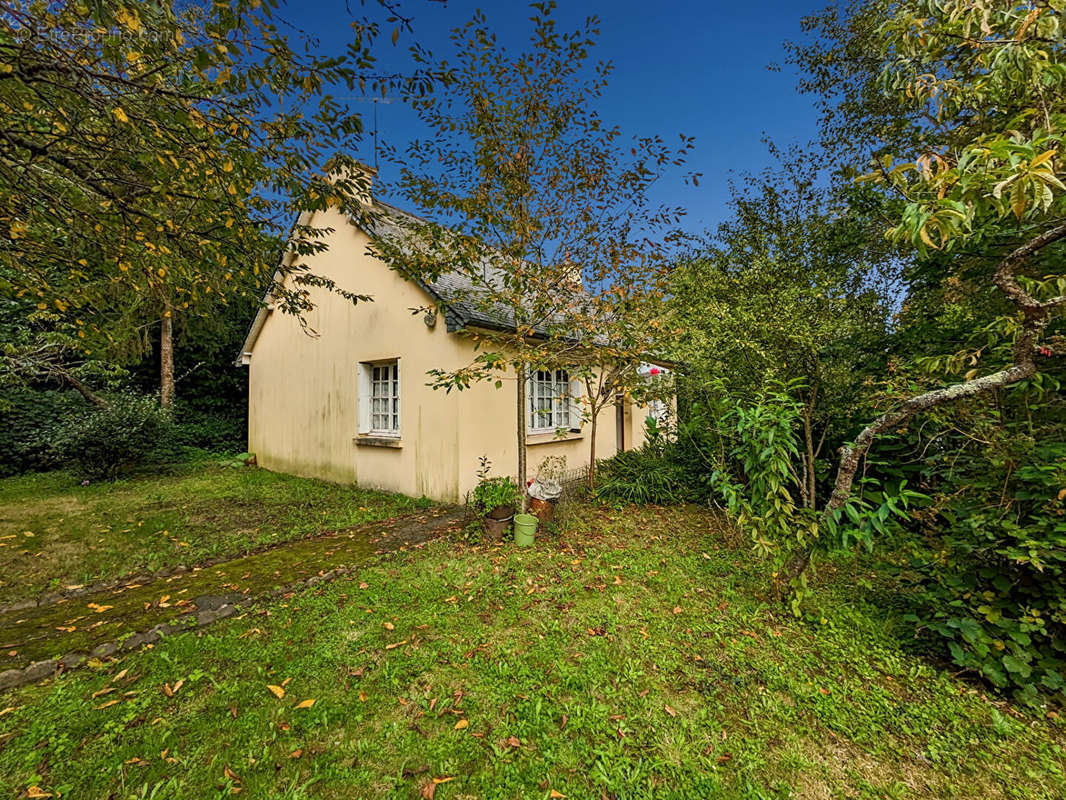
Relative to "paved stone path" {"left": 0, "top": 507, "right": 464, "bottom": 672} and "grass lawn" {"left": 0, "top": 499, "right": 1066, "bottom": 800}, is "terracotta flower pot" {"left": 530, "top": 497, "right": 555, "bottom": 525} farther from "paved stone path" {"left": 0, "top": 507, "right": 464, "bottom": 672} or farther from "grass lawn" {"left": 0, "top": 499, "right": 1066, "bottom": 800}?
"grass lawn" {"left": 0, "top": 499, "right": 1066, "bottom": 800}

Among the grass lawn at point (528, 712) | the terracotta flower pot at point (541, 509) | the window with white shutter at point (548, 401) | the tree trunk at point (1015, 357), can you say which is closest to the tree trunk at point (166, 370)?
the window with white shutter at point (548, 401)

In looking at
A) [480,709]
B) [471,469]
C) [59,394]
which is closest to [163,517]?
[471,469]

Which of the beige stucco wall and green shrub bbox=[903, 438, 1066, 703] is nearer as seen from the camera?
green shrub bbox=[903, 438, 1066, 703]

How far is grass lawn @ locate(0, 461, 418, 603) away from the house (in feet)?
2.36

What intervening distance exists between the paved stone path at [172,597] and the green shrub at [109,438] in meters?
6.47

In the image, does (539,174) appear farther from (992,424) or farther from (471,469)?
(992,424)

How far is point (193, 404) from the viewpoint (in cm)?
1346

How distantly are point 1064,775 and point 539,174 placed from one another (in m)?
6.35

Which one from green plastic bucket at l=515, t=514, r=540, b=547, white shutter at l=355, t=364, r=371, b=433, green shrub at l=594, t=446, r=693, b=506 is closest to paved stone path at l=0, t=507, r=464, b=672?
green plastic bucket at l=515, t=514, r=540, b=547

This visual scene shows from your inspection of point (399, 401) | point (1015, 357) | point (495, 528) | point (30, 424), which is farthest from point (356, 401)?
point (1015, 357)

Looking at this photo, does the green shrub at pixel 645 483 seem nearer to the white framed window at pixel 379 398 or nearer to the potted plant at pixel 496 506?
the potted plant at pixel 496 506

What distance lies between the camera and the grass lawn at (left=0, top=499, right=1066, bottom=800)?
1982 millimetres

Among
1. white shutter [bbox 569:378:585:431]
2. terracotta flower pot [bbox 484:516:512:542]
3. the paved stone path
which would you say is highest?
white shutter [bbox 569:378:585:431]

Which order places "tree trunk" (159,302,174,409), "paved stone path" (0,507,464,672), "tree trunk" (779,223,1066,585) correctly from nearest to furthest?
"tree trunk" (779,223,1066,585) < "paved stone path" (0,507,464,672) < "tree trunk" (159,302,174,409)
